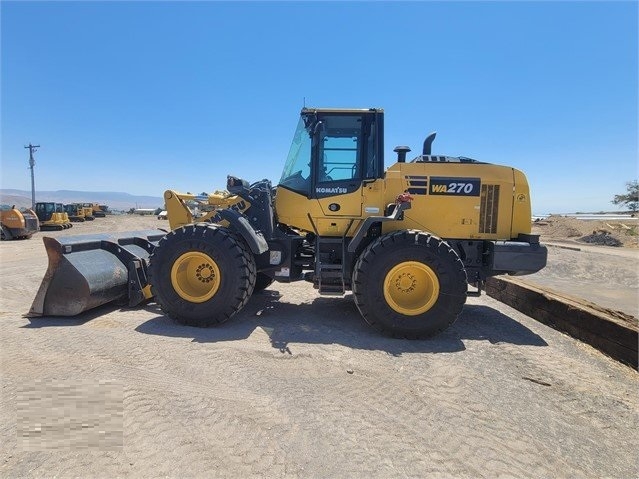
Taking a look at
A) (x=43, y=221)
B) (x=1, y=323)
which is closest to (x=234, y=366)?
(x=1, y=323)

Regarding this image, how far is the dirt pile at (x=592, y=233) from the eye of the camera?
20.9m

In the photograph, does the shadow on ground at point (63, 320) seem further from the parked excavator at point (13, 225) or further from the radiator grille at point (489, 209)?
the parked excavator at point (13, 225)

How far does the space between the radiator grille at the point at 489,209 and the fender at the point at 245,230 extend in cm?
308

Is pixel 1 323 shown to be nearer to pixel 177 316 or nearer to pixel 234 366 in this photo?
pixel 177 316

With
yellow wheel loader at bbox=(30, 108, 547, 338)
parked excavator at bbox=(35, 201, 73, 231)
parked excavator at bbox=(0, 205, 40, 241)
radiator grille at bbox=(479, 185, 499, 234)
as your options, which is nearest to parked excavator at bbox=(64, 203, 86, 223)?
parked excavator at bbox=(35, 201, 73, 231)

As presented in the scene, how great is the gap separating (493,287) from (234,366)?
540cm

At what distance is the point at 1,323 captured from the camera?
475cm

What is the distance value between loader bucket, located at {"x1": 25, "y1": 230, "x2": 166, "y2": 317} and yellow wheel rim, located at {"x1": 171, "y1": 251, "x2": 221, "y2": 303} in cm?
92

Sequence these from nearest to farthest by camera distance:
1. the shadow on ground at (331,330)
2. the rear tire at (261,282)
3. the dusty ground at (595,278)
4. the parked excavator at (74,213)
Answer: the shadow on ground at (331,330)
the rear tire at (261,282)
the dusty ground at (595,278)
the parked excavator at (74,213)

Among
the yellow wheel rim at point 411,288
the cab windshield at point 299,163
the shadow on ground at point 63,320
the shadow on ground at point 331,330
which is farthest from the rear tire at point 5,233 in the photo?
the yellow wheel rim at point 411,288

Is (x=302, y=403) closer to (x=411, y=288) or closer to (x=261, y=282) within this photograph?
(x=411, y=288)

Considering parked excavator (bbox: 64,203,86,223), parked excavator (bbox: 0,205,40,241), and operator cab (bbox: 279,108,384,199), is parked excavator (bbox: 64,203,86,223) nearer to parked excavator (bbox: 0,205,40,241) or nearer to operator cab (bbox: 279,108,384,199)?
parked excavator (bbox: 0,205,40,241)

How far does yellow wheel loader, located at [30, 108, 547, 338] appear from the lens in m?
4.79

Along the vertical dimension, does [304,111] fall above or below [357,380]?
above
